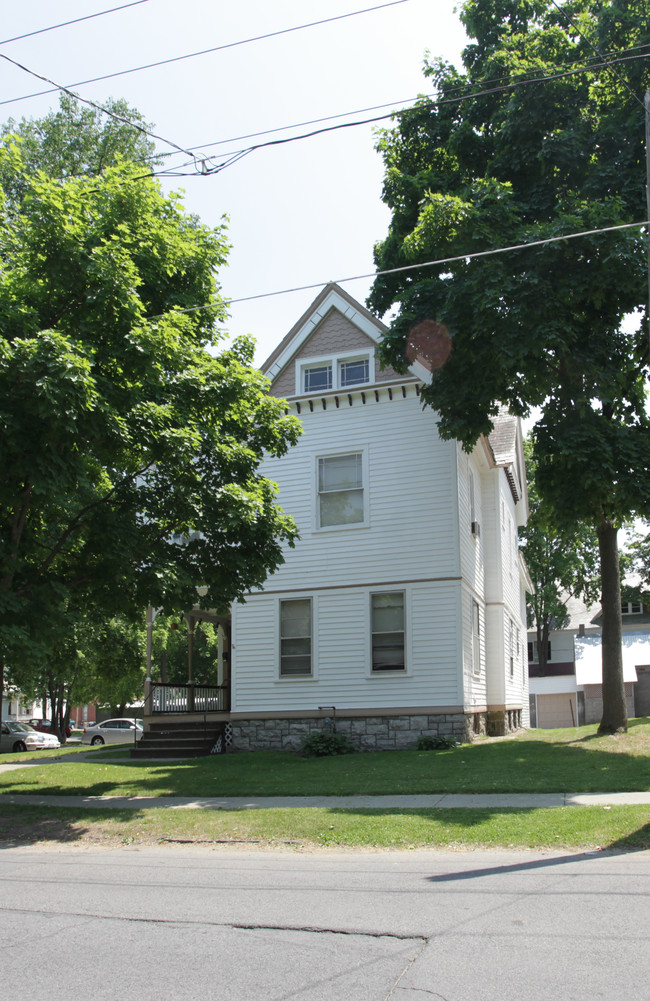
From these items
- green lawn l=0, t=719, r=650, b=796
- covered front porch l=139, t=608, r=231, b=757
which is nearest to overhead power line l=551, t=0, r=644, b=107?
green lawn l=0, t=719, r=650, b=796

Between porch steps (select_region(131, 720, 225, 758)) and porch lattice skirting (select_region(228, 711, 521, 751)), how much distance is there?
1.81 feet

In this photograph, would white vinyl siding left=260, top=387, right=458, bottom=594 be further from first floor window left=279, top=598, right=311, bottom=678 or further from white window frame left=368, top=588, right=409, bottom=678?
first floor window left=279, top=598, right=311, bottom=678

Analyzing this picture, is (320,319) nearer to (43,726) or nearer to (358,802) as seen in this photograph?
(358,802)

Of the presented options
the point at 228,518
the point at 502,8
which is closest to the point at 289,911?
the point at 228,518

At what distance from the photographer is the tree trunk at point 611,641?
59.0 feet

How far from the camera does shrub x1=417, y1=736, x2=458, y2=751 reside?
17.3 metres

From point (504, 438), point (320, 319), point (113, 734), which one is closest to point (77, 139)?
point (320, 319)

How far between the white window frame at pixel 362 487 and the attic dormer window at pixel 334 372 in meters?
1.61

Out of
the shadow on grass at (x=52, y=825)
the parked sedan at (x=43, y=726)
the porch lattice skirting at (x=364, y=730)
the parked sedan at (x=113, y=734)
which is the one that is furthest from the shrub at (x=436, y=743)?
the parked sedan at (x=43, y=726)

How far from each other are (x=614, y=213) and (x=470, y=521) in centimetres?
853

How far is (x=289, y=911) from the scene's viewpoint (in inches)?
246

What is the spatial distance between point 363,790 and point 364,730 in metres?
6.67

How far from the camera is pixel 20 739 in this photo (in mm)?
35531

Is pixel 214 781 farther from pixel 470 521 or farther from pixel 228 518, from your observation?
pixel 470 521
